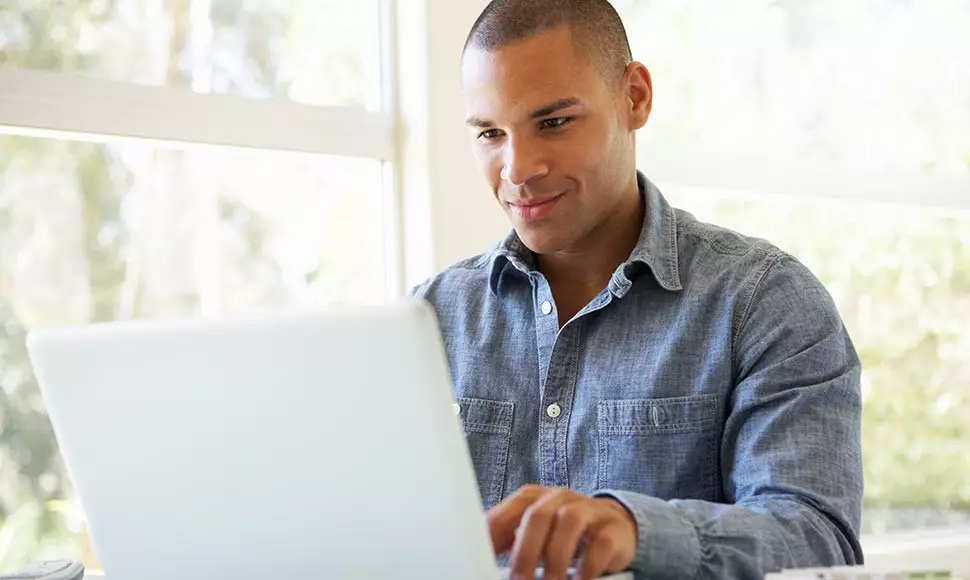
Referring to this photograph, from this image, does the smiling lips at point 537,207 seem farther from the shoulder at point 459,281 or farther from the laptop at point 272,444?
the laptop at point 272,444

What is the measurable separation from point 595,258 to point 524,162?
0.20 m

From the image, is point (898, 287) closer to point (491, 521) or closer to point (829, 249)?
point (829, 249)

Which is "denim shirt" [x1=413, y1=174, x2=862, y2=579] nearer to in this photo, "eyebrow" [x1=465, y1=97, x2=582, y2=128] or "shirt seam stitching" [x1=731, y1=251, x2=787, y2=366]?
"shirt seam stitching" [x1=731, y1=251, x2=787, y2=366]

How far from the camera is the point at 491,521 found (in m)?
0.95

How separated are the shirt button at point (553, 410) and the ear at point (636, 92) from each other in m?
0.42

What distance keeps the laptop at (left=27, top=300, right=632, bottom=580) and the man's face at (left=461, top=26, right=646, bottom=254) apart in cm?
73

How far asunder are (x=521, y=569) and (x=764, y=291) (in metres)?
0.66

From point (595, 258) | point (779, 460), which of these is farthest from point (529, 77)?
point (779, 460)

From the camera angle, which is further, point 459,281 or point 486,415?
point 459,281

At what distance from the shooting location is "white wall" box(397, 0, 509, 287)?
2143 mm

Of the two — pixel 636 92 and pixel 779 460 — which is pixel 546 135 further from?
pixel 779 460

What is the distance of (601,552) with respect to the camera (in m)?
0.93

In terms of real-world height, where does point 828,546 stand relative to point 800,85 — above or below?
below

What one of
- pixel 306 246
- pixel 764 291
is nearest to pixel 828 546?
pixel 764 291
